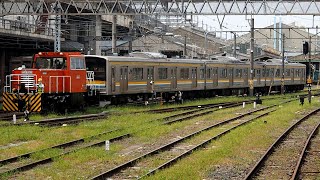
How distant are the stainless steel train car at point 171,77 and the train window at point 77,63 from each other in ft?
6.78

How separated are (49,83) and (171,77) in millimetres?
12698

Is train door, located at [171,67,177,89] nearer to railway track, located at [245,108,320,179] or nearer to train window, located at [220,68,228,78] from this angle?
train window, located at [220,68,228,78]

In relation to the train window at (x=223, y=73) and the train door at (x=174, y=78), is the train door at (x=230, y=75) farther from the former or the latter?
the train door at (x=174, y=78)

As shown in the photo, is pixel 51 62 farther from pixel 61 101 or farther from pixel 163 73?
pixel 163 73

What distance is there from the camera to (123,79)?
30234 mm

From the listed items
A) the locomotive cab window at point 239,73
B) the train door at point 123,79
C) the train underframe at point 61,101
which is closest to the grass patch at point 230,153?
the train underframe at point 61,101

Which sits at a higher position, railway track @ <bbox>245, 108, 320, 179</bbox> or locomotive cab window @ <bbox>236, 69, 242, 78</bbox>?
locomotive cab window @ <bbox>236, 69, 242, 78</bbox>

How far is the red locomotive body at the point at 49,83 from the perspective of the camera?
23.3 meters

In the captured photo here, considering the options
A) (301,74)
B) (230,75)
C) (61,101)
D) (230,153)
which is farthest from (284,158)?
(301,74)

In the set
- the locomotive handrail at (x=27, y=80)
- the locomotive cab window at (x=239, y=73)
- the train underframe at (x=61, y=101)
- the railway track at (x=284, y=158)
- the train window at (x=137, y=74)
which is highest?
the locomotive cab window at (x=239, y=73)


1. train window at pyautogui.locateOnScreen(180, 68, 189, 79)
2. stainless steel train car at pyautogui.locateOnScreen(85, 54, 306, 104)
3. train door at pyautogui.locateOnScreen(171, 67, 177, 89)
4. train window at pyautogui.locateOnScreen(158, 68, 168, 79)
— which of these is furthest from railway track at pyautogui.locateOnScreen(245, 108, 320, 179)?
train window at pyautogui.locateOnScreen(180, 68, 189, 79)

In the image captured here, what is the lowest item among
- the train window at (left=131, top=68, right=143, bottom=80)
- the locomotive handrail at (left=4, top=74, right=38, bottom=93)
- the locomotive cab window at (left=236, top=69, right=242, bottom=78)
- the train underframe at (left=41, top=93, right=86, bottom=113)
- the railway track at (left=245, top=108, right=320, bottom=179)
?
the railway track at (left=245, top=108, right=320, bottom=179)

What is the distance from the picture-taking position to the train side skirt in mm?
23156

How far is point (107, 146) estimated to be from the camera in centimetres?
1501
